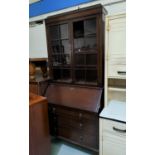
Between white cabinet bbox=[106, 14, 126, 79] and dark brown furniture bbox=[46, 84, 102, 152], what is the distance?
37 cm

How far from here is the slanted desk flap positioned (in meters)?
1.84

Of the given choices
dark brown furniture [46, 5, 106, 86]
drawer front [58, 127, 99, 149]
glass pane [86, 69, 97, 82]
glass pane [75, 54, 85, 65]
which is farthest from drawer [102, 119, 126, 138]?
glass pane [75, 54, 85, 65]

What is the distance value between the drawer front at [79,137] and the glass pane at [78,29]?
140 cm

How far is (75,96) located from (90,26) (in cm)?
102

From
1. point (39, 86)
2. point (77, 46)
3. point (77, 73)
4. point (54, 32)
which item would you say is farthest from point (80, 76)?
point (54, 32)

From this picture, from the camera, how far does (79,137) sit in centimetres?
194

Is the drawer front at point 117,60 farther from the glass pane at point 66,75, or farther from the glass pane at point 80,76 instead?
the glass pane at point 66,75

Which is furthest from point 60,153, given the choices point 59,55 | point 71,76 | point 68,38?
point 68,38

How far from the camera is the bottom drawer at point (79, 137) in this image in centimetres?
182

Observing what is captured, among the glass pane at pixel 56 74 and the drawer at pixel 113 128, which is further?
the glass pane at pixel 56 74

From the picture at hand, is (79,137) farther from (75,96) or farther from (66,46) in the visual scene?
(66,46)

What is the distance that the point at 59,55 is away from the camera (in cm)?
235

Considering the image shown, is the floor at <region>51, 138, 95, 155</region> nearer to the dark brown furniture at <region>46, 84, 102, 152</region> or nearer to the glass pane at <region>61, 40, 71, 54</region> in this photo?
the dark brown furniture at <region>46, 84, 102, 152</region>

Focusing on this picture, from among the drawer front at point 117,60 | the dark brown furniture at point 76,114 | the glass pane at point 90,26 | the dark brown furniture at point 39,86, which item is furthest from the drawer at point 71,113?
the glass pane at point 90,26
